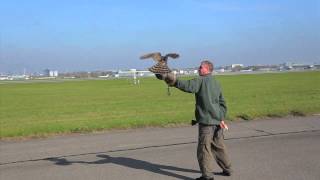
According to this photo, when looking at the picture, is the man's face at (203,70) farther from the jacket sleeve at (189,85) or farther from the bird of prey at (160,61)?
the bird of prey at (160,61)

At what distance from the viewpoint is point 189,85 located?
754cm

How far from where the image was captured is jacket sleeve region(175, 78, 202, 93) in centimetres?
746

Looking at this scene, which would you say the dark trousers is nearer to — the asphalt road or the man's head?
the asphalt road

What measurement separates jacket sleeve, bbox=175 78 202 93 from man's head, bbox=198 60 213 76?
4.8 inches

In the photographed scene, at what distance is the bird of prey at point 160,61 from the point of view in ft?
24.1

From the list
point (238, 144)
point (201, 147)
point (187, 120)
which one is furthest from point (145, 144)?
point (187, 120)

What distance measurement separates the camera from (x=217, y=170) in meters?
8.63

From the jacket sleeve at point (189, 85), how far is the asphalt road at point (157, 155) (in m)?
1.43

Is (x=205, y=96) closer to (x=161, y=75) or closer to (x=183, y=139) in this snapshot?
(x=161, y=75)

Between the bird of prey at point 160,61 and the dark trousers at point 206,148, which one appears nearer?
the bird of prey at point 160,61

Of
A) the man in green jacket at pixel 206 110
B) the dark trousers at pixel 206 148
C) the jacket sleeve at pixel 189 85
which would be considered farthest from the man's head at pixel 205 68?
the dark trousers at pixel 206 148

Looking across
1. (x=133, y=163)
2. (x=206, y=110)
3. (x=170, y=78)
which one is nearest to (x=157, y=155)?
(x=133, y=163)

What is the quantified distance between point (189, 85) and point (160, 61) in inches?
20.0

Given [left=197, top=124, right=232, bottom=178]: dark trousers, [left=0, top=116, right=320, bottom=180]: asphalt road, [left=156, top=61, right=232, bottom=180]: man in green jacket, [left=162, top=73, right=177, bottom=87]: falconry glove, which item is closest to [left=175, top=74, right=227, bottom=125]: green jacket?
[left=156, top=61, right=232, bottom=180]: man in green jacket
